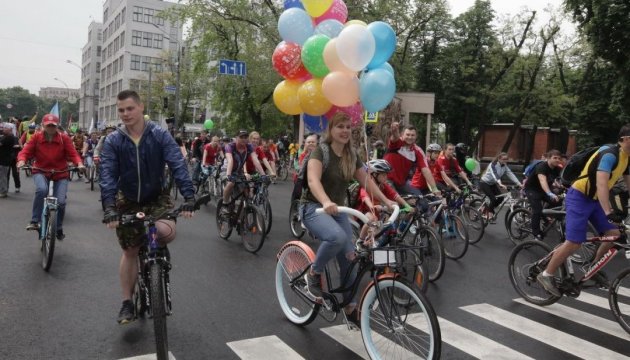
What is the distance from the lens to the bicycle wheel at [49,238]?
21.3ft

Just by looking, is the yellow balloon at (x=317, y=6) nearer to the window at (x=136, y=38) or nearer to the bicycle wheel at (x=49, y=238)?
the bicycle wheel at (x=49, y=238)

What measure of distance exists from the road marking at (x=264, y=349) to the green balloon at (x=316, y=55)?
15.5ft

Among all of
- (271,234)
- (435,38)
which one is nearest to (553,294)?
(271,234)

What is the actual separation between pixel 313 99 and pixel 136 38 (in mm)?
80000

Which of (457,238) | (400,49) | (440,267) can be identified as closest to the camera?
(440,267)

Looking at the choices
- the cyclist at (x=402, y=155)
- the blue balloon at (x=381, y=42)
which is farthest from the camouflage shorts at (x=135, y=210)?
the blue balloon at (x=381, y=42)

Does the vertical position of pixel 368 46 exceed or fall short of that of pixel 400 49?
it falls short

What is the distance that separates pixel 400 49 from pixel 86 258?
3169 centimetres

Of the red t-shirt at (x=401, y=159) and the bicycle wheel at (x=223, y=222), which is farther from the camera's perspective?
the bicycle wheel at (x=223, y=222)

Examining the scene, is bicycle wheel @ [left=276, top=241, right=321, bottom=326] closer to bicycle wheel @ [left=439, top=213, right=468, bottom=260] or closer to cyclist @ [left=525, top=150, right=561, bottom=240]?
bicycle wheel @ [left=439, top=213, right=468, bottom=260]

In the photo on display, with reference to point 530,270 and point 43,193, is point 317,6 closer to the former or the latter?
point 43,193

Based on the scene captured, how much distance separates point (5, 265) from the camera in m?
6.73

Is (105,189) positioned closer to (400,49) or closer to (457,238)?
(457,238)

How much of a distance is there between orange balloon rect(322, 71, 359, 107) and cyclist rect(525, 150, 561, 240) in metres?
3.62
